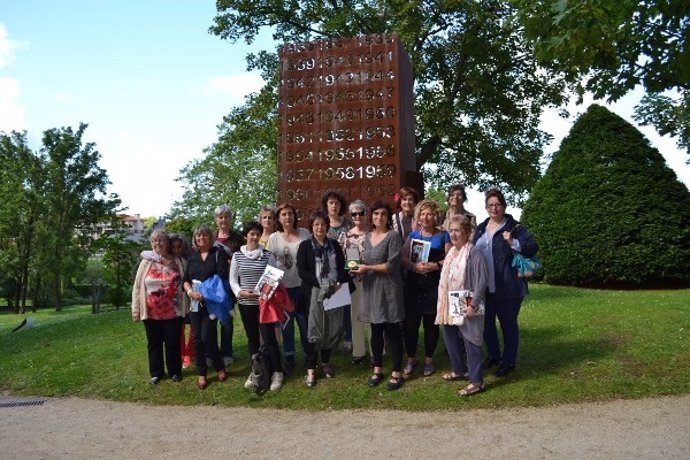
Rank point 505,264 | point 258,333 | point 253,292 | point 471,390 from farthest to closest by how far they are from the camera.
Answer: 1. point 258,333
2. point 253,292
3. point 505,264
4. point 471,390

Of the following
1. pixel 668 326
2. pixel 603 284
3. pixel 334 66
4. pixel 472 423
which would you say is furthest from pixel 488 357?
pixel 603 284

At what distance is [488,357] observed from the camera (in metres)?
6.70

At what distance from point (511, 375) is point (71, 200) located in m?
35.7

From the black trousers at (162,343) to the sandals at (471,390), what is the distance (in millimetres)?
3286

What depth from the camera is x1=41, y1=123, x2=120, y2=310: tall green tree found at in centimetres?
3559

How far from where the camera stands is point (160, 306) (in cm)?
695

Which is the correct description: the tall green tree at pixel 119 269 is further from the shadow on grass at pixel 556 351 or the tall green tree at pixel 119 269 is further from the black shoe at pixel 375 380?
the black shoe at pixel 375 380

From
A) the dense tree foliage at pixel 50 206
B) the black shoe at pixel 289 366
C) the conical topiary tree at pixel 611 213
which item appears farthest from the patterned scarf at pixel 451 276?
the dense tree foliage at pixel 50 206

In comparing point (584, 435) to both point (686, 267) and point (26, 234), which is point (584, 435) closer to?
point (686, 267)

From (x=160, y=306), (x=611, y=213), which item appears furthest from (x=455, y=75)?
(x=160, y=306)

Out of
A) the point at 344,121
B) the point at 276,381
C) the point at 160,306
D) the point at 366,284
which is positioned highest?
the point at 344,121

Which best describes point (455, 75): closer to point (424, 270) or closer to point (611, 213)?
point (611, 213)

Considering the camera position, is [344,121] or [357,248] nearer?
[357,248]

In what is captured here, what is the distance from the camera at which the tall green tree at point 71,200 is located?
35594 mm
